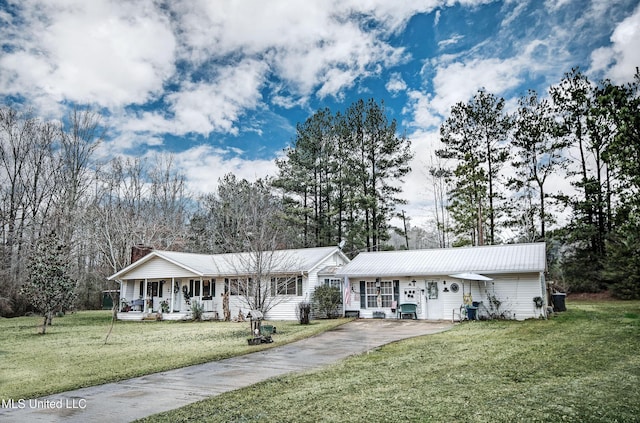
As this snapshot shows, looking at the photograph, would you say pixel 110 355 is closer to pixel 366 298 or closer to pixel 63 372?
pixel 63 372

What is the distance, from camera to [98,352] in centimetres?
1182

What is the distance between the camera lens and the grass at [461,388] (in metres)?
5.05

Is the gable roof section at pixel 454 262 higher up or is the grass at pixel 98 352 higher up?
the gable roof section at pixel 454 262

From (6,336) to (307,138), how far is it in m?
23.3

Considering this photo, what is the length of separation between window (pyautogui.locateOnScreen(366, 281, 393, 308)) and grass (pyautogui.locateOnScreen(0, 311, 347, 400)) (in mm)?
3055

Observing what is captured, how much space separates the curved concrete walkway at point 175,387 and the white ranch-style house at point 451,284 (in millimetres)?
6815

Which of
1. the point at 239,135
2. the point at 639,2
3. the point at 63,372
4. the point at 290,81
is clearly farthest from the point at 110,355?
the point at 239,135

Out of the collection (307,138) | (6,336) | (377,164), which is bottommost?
(6,336)

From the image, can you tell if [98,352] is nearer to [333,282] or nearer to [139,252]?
[333,282]

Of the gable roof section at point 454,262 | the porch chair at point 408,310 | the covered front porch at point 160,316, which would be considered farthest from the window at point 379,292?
the covered front porch at point 160,316

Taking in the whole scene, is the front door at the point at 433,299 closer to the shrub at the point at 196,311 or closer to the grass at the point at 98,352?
the grass at the point at 98,352

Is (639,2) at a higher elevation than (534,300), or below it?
higher

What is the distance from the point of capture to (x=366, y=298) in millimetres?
20812

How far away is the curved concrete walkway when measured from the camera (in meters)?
5.88
